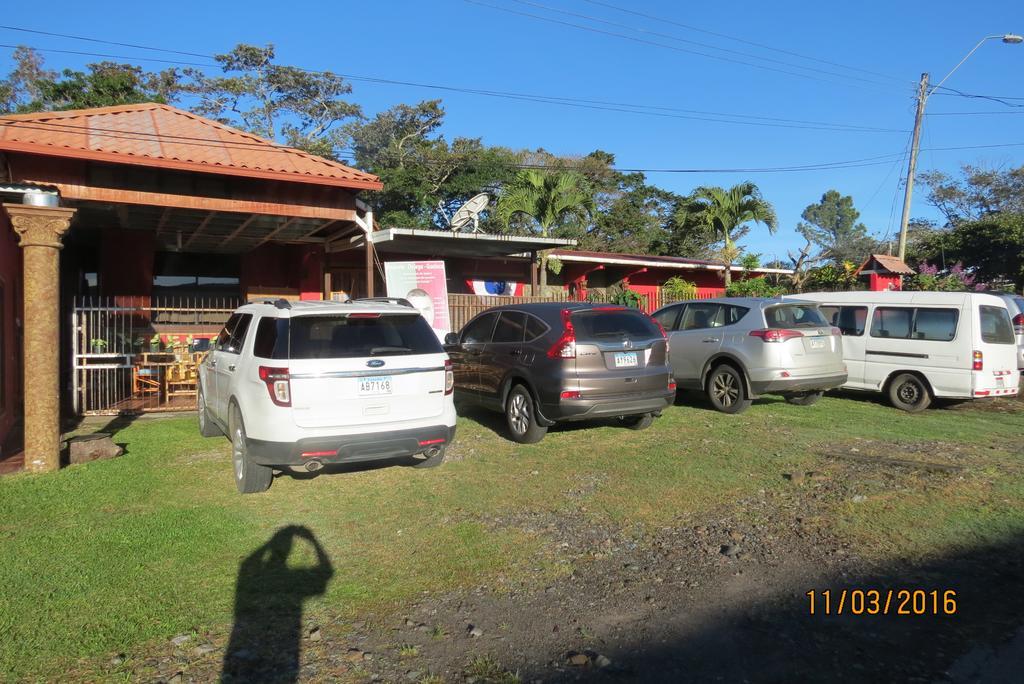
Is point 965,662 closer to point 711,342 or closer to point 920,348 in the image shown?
point 711,342

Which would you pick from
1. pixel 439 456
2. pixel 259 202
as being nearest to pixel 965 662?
pixel 439 456

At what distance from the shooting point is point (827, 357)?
1001cm

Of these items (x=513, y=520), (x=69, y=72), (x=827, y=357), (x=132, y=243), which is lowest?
(x=513, y=520)

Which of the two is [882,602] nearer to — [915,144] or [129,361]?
[129,361]

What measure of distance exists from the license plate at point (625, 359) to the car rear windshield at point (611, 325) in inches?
7.7

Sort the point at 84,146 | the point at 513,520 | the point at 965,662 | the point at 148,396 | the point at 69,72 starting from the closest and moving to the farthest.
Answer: the point at 965,662
the point at 513,520
the point at 84,146
the point at 148,396
the point at 69,72

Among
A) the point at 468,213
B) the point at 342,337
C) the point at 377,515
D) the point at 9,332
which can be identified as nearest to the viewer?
the point at 377,515

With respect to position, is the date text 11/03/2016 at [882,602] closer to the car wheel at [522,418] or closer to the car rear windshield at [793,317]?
the car wheel at [522,418]

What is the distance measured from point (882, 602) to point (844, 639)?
1.86 feet

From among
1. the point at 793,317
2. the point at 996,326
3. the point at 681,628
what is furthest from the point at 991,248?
the point at 681,628

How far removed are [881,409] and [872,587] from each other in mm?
7313

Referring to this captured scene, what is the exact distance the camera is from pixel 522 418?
8258 mm

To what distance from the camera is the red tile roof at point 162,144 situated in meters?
8.96

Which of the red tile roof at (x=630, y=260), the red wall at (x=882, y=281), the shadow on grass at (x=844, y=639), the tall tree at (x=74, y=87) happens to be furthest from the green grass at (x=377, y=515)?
the tall tree at (x=74, y=87)
